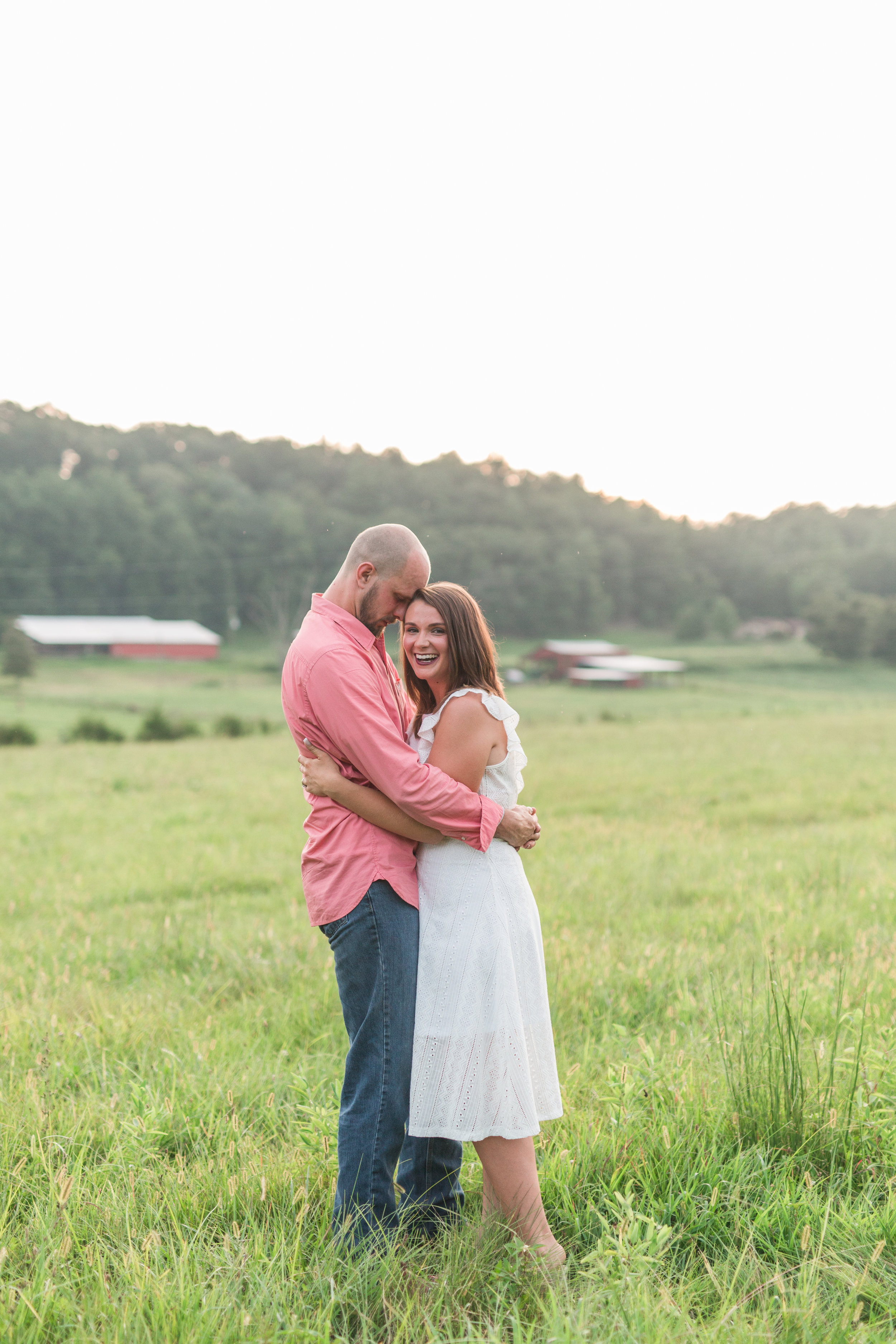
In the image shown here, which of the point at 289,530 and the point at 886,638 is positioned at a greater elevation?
the point at 289,530

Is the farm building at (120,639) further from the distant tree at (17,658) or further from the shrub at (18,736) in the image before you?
the shrub at (18,736)

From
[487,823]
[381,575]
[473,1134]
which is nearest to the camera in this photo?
[473,1134]

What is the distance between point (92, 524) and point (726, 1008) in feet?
289

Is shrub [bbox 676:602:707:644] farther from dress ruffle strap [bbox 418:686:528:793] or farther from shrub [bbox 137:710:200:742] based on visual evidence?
dress ruffle strap [bbox 418:686:528:793]

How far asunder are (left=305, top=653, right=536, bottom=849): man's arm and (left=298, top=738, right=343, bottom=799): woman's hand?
80mm

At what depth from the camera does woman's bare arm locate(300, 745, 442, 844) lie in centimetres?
319

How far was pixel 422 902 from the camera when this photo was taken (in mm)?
3301

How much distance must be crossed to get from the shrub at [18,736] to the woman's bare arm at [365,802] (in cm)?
3135

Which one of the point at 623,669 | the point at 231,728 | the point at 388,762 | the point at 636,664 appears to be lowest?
the point at 231,728

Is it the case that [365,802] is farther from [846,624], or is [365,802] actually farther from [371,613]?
[846,624]

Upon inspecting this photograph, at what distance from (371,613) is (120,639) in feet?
266

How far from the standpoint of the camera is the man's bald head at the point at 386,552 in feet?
11.1

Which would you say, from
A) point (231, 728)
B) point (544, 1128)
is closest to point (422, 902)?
point (544, 1128)

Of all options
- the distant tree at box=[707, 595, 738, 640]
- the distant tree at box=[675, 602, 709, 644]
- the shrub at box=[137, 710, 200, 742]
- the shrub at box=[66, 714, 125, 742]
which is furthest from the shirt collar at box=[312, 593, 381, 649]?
the distant tree at box=[707, 595, 738, 640]
